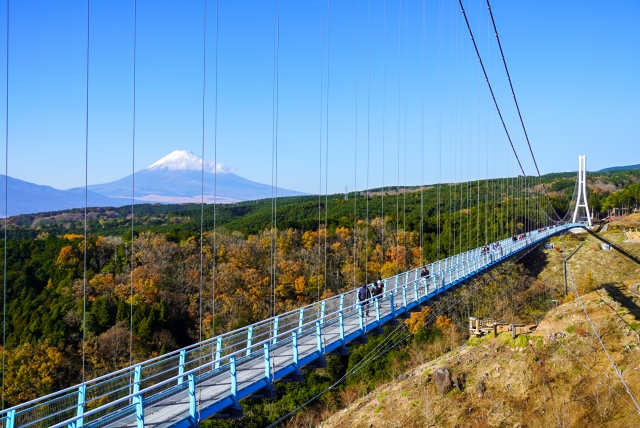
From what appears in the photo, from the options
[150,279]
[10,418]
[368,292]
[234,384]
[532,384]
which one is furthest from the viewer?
[150,279]

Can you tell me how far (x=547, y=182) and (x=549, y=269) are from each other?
84.2 meters

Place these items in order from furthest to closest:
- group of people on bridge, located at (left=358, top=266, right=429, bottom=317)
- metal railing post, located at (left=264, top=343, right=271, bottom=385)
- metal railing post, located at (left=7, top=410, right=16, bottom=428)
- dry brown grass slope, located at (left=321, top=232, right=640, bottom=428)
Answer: dry brown grass slope, located at (left=321, top=232, right=640, bottom=428), group of people on bridge, located at (left=358, top=266, right=429, bottom=317), metal railing post, located at (left=264, top=343, right=271, bottom=385), metal railing post, located at (left=7, top=410, right=16, bottom=428)

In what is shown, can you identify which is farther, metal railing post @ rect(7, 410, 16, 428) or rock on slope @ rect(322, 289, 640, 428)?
rock on slope @ rect(322, 289, 640, 428)

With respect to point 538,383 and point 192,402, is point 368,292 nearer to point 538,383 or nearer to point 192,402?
point 192,402

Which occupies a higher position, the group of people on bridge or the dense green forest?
the group of people on bridge

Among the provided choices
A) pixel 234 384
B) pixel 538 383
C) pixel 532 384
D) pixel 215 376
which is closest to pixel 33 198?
pixel 532 384

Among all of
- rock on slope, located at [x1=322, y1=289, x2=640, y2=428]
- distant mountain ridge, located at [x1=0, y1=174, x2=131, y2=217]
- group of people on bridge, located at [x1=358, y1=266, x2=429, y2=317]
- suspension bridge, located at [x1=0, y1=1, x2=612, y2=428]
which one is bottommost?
rock on slope, located at [x1=322, y1=289, x2=640, y2=428]

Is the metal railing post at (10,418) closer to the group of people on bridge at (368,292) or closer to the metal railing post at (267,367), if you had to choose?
the metal railing post at (267,367)

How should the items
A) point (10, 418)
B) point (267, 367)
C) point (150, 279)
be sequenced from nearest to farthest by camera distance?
point (10, 418)
point (267, 367)
point (150, 279)

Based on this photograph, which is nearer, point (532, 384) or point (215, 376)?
point (215, 376)

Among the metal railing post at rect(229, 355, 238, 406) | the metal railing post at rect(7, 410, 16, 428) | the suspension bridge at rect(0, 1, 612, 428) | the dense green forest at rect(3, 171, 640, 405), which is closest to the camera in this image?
the metal railing post at rect(7, 410, 16, 428)

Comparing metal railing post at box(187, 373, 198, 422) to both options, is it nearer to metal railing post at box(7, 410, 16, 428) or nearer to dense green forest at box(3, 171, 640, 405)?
metal railing post at box(7, 410, 16, 428)

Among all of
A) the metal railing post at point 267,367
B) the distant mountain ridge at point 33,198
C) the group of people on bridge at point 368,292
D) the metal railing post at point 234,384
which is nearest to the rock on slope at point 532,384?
the group of people on bridge at point 368,292

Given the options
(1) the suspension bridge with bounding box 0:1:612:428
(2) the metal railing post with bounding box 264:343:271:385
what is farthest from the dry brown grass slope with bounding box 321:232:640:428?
(2) the metal railing post with bounding box 264:343:271:385
